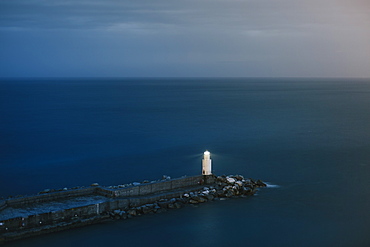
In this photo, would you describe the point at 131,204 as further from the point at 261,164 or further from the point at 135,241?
the point at 261,164

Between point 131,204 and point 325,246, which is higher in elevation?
point 131,204

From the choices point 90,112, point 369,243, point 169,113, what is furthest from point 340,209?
point 90,112

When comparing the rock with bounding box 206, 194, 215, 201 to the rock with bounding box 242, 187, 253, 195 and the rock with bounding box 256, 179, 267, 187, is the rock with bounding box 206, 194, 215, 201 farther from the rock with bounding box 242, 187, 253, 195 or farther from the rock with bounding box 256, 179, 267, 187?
the rock with bounding box 256, 179, 267, 187

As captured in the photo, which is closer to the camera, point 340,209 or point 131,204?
point 131,204

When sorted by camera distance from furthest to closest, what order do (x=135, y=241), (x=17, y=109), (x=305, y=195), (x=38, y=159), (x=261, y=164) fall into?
(x=17, y=109) < (x=38, y=159) < (x=261, y=164) < (x=305, y=195) < (x=135, y=241)

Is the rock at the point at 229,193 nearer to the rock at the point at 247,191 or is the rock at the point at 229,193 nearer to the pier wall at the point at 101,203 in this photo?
the rock at the point at 247,191

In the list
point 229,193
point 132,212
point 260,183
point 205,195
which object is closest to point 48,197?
point 132,212

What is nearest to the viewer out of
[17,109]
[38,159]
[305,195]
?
[305,195]

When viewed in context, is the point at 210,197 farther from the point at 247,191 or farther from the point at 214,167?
the point at 214,167
